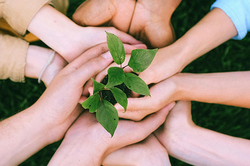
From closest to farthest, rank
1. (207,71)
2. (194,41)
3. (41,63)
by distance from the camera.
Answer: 1. (194,41)
2. (41,63)
3. (207,71)

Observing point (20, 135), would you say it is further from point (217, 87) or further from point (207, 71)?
point (207, 71)

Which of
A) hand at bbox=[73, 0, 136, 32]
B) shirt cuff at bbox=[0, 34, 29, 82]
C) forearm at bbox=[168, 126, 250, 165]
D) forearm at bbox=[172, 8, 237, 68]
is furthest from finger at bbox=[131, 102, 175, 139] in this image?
shirt cuff at bbox=[0, 34, 29, 82]

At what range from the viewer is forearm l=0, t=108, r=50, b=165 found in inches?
29.8

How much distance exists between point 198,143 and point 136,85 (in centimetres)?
55

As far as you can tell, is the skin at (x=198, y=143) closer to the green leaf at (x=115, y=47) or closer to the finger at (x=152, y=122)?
the finger at (x=152, y=122)

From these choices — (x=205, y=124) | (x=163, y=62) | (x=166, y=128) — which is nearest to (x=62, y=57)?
(x=163, y=62)

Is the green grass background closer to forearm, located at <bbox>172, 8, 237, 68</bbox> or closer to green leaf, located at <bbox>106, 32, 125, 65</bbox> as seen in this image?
forearm, located at <bbox>172, 8, 237, 68</bbox>

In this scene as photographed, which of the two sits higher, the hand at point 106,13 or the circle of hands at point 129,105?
the hand at point 106,13

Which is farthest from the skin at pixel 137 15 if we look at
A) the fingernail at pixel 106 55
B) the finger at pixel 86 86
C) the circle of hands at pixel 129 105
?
the finger at pixel 86 86

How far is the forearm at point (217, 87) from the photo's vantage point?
2.61ft

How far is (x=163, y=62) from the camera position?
2.66 feet

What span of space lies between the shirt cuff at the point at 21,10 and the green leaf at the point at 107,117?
2.18ft

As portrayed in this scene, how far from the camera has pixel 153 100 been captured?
782 millimetres

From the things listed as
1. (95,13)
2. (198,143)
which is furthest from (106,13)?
(198,143)
